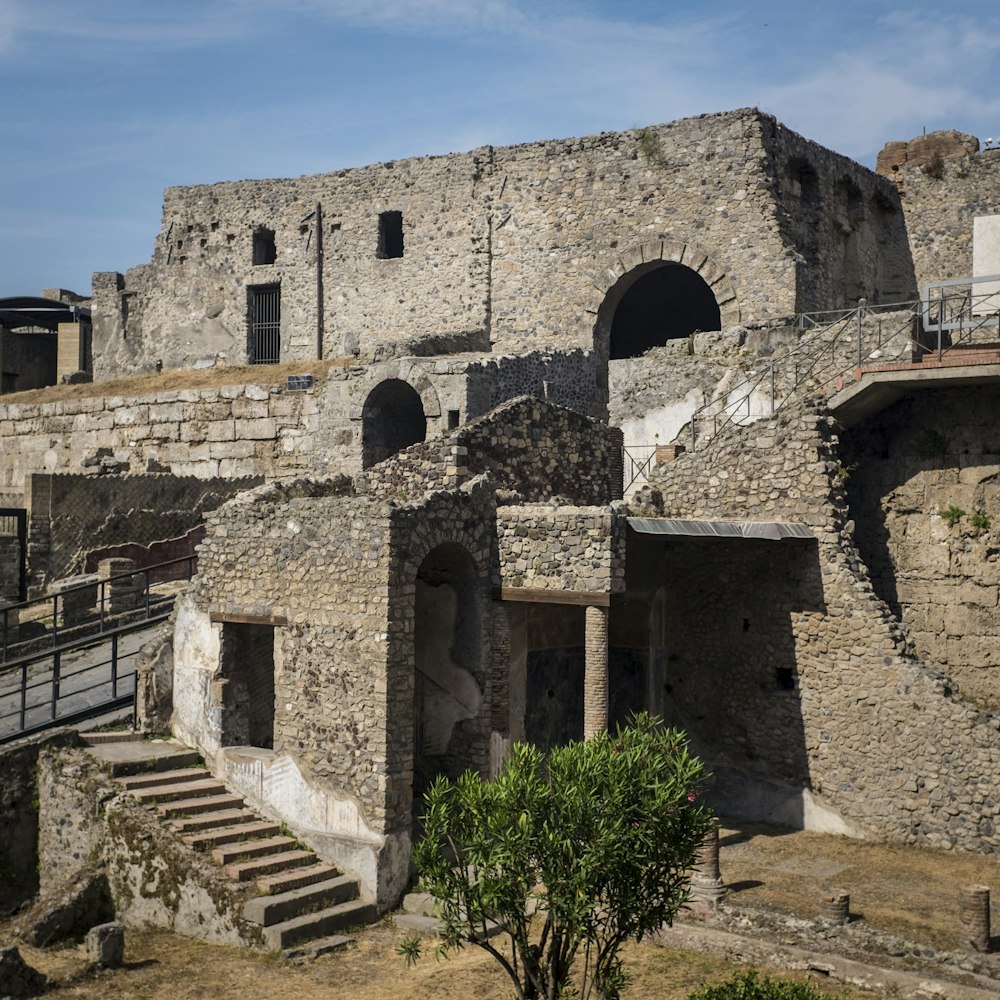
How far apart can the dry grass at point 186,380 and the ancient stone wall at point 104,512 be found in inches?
128

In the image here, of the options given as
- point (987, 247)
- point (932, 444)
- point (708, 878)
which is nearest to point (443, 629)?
point (708, 878)

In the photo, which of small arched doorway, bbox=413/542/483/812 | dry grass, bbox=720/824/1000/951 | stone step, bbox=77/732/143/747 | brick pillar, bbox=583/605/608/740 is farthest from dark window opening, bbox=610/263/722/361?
stone step, bbox=77/732/143/747

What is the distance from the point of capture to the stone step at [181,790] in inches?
529

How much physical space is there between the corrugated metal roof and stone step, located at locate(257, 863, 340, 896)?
4587 mm

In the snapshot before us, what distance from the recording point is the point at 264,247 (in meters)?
28.4

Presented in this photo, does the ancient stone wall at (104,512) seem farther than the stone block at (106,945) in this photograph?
Yes

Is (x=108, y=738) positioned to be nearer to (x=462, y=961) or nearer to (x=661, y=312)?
(x=462, y=961)

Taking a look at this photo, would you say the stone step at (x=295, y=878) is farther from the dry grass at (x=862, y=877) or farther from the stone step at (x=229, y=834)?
the dry grass at (x=862, y=877)

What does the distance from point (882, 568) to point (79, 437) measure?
16037mm

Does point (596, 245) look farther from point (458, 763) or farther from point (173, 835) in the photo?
point (173, 835)

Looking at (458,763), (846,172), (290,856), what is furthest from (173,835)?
(846,172)

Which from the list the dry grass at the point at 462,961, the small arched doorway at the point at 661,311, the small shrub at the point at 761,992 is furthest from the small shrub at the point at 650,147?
the small shrub at the point at 761,992

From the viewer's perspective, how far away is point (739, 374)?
65.4 ft

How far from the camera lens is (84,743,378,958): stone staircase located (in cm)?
1218
